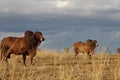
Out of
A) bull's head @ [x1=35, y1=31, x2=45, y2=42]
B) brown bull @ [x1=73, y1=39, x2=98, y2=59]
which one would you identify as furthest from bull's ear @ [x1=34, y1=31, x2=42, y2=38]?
brown bull @ [x1=73, y1=39, x2=98, y2=59]

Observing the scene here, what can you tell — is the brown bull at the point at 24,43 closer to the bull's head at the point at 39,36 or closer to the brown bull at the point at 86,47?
the bull's head at the point at 39,36

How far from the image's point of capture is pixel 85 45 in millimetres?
32250

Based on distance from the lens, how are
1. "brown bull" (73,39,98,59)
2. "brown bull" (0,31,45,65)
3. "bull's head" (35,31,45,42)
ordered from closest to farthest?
"brown bull" (0,31,45,65) → "bull's head" (35,31,45,42) → "brown bull" (73,39,98,59)

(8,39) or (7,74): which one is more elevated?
(8,39)

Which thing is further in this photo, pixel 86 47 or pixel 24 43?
pixel 86 47

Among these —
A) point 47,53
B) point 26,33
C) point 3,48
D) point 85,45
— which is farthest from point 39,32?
point 85,45

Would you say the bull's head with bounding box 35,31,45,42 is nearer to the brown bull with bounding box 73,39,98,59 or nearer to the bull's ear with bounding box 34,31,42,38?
the bull's ear with bounding box 34,31,42,38

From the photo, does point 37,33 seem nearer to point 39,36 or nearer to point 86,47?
point 39,36

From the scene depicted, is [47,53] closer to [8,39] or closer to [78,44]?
[78,44]

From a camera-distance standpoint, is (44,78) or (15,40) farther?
(15,40)

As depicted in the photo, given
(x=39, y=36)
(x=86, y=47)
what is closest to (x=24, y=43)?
(x=39, y=36)

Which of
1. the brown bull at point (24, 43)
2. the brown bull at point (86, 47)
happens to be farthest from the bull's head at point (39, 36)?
the brown bull at point (86, 47)

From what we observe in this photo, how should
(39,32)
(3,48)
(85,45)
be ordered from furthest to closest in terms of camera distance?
(85,45), (39,32), (3,48)

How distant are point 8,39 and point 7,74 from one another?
8.02m
